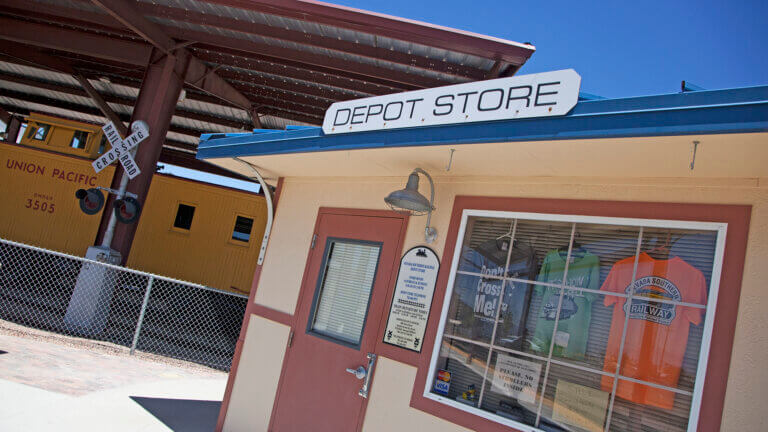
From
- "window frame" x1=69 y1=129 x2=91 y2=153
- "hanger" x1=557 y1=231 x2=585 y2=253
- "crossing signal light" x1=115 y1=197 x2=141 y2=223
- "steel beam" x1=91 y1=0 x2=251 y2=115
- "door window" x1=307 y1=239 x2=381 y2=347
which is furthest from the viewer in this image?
"window frame" x1=69 y1=129 x2=91 y2=153

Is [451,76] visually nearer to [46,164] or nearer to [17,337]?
[17,337]

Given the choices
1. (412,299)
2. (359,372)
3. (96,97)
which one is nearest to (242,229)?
(96,97)

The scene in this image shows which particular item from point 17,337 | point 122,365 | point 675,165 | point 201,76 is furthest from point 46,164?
point 675,165

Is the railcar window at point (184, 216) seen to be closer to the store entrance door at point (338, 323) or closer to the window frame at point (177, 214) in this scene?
the window frame at point (177, 214)

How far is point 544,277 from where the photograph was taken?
3.57 m

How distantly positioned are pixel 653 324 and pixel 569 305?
515 millimetres

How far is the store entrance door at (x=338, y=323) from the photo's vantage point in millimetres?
4375

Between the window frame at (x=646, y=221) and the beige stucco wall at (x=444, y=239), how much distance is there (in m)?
0.04

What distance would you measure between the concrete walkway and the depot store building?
127 cm

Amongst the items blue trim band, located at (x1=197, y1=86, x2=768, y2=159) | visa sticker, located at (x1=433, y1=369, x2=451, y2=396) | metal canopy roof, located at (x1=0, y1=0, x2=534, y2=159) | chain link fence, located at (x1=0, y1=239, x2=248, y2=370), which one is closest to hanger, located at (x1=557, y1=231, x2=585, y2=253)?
blue trim band, located at (x1=197, y1=86, x2=768, y2=159)

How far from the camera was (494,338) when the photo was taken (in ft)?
12.0

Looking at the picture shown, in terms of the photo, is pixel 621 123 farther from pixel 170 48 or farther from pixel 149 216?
pixel 149 216

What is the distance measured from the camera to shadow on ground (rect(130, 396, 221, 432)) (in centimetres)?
548

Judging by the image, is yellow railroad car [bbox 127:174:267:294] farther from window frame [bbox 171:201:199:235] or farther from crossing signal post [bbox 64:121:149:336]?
crossing signal post [bbox 64:121:149:336]
